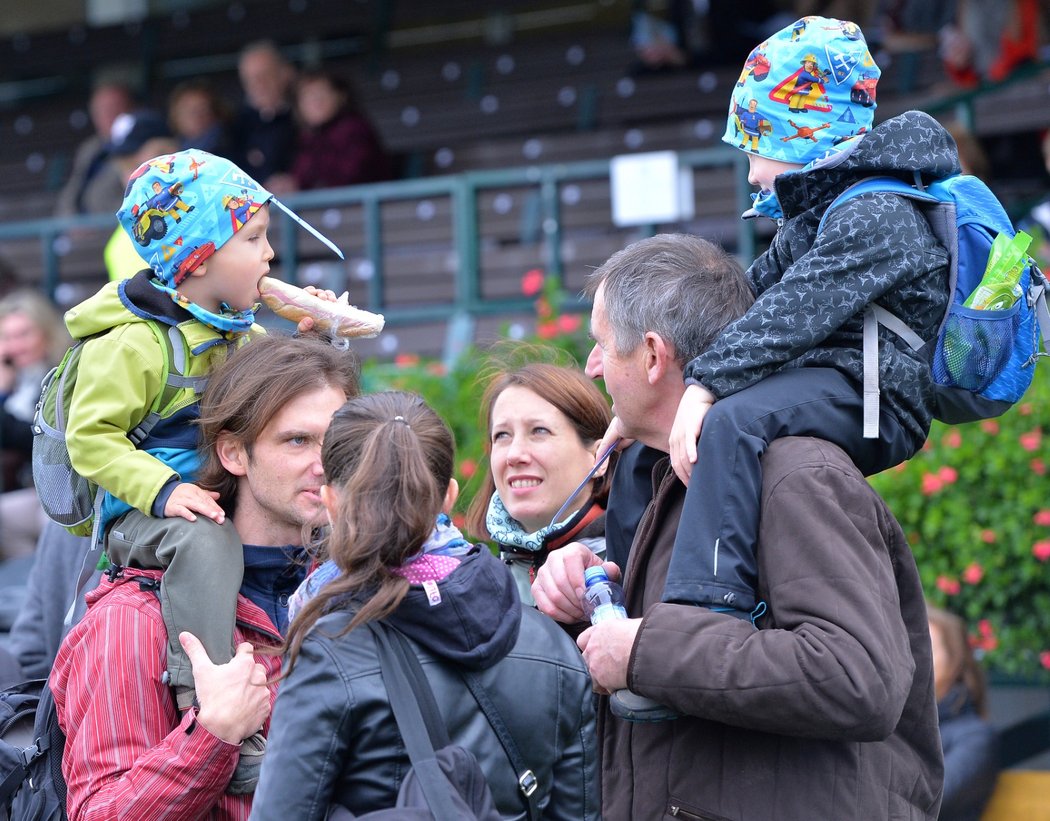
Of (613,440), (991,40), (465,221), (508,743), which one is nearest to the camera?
(508,743)

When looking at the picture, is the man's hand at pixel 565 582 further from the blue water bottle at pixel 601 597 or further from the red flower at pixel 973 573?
the red flower at pixel 973 573

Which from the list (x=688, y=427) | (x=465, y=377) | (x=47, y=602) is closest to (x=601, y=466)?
(x=688, y=427)

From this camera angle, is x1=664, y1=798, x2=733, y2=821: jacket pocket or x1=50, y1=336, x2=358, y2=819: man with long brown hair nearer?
x1=664, y1=798, x2=733, y2=821: jacket pocket

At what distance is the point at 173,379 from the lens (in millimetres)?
2697

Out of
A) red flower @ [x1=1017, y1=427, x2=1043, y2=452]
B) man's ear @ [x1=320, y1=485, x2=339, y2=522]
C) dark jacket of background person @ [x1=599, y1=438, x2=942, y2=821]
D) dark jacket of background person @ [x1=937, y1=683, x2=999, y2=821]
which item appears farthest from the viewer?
red flower @ [x1=1017, y1=427, x2=1043, y2=452]

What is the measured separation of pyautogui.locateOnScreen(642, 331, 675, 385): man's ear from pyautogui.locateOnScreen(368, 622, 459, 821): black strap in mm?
659

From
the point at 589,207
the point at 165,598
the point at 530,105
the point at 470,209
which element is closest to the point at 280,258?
the point at 470,209

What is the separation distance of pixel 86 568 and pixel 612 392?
1278 millimetres

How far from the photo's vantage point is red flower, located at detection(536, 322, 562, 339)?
697cm

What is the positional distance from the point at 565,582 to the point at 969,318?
0.86 m

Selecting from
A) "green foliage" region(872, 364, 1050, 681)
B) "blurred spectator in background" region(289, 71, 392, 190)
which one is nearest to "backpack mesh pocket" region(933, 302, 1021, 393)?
"green foliage" region(872, 364, 1050, 681)

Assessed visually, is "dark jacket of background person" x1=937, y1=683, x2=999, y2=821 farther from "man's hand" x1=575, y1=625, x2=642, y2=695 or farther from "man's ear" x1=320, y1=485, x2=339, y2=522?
"man's ear" x1=320, y1=485, x2=339, y2=522

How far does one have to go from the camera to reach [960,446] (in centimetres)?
566

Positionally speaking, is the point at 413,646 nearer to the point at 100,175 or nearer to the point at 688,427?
the point at 688,427
